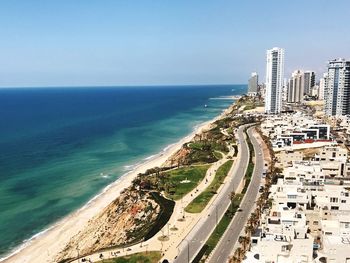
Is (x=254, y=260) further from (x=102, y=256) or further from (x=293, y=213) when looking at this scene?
(x=102, y=256)

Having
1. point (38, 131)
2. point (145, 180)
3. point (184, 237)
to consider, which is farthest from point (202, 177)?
point (38, 131)

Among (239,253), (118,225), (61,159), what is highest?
(239,253)

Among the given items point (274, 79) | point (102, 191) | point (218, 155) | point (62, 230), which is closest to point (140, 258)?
point (62, 230)

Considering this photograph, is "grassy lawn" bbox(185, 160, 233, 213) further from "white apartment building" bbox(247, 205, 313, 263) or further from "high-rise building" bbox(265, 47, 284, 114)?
"high-rise building" bbox(265, 47, 284, 114)

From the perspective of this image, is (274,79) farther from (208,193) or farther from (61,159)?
(208,193)

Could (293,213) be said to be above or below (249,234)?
above

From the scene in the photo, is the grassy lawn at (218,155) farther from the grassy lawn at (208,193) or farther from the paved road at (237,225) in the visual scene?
the paved road at (237,225)
